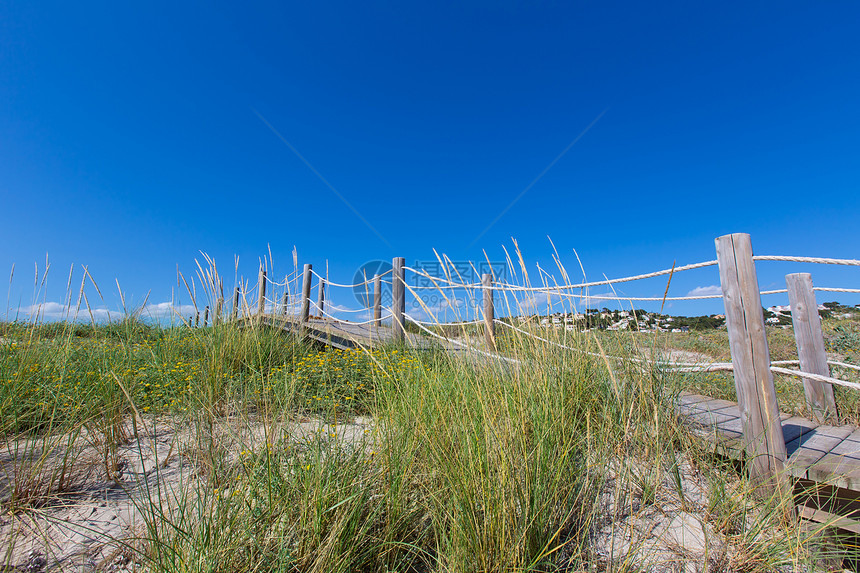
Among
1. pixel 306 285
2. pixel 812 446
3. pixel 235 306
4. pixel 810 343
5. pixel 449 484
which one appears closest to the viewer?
pixel 449 484

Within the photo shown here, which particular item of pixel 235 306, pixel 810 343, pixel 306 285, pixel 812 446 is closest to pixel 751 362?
pixel 812 446

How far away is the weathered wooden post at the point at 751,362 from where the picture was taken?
1.74 metres

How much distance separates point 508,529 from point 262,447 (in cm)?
99

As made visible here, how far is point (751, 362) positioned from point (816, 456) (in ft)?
1.94

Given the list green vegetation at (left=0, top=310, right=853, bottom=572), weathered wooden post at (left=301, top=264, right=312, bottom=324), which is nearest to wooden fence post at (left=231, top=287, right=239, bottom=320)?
green vegetation at (left=0, top=310, right=853, bottom=572)

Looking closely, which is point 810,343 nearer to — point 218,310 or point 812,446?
point 812,446

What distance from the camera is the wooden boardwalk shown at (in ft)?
5.41

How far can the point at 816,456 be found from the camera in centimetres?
185

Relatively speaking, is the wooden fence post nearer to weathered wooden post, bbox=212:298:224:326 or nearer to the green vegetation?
weathered wooden post, bbox=212:298:224:326

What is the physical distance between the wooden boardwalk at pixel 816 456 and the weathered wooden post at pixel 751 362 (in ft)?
0.26

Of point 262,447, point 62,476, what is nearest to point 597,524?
point 262,447

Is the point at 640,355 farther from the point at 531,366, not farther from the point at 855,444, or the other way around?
the point at 855,444

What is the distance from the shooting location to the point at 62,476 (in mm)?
1712

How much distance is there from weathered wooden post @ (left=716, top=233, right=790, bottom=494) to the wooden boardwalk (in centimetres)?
8
